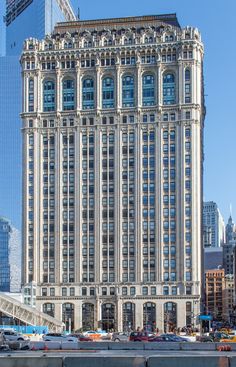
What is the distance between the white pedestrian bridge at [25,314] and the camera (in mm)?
167375

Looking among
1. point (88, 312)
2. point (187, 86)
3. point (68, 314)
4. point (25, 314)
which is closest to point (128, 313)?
point (88, 312)

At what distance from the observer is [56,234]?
7702 inches

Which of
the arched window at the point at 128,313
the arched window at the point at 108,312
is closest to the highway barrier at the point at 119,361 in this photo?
the arched window at the point at 128,313

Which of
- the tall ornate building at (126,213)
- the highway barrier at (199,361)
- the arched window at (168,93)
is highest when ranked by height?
→ the arched window at (168,93)

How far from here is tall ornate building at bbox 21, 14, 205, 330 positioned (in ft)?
628

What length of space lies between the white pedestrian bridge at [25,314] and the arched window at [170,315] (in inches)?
931

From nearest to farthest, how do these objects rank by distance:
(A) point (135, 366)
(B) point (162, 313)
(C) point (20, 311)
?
(A) point (135, 366), (C) point (20, 311), (B) point (162, 313)

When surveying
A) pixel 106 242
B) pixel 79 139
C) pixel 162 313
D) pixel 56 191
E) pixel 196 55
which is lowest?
pixel 162 313

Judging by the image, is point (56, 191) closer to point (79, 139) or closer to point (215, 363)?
point (79, 139)

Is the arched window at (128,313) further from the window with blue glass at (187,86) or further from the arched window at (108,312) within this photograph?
the window with blue glass at (187,86)

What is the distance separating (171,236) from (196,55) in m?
43.6

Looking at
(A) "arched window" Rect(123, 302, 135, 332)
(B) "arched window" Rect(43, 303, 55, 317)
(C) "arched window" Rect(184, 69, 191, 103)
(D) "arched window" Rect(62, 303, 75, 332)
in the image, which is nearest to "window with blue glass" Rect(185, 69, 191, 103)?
(C) "arched window" Rect(184, 69, 191, 103)

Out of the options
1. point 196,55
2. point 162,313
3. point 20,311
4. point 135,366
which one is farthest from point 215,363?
point 196,55

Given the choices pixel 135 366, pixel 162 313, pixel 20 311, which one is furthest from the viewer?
pixel 162 313
